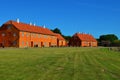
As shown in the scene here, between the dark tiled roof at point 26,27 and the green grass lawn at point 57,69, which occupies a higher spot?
the dark tiled roof at point 26,27

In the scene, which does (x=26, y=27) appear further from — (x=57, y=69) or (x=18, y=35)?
(x=57, y=69)

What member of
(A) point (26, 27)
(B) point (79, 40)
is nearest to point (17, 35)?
(A) point (26, 27)

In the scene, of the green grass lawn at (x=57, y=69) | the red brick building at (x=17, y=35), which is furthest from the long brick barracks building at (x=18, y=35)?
the green grass lawn at (x=57, y=69)

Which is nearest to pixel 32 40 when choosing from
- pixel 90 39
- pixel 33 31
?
pixel 33 31

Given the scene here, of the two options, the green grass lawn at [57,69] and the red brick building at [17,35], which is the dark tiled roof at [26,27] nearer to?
the red brick building at [17,35]

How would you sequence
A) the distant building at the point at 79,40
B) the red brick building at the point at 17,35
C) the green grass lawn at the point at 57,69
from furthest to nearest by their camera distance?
the distant building at the point at 79,40
the red brick building at the point at 17,35
the green grass lawn at the point at 57,69

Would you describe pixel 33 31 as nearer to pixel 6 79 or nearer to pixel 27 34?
pixel 27 34

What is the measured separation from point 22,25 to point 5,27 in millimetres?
6897

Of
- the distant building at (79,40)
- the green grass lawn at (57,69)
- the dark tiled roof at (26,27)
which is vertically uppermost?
the dark tiled roof at (26,27)

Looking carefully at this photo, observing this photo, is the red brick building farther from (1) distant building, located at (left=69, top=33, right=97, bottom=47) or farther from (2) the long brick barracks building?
(1) distant building, located at (left=69, top=33, right=97, bottom=47)

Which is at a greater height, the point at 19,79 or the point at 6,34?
the point at 6,34

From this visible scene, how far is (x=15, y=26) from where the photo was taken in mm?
92438

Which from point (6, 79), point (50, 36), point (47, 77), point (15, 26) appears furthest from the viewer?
point (50, 36)

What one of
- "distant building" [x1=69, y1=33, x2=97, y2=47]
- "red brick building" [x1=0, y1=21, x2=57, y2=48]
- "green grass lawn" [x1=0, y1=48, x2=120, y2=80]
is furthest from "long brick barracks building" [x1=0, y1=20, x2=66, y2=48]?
"green grass lawn" [x1=0, y1=48, x2=120, y2=80]
